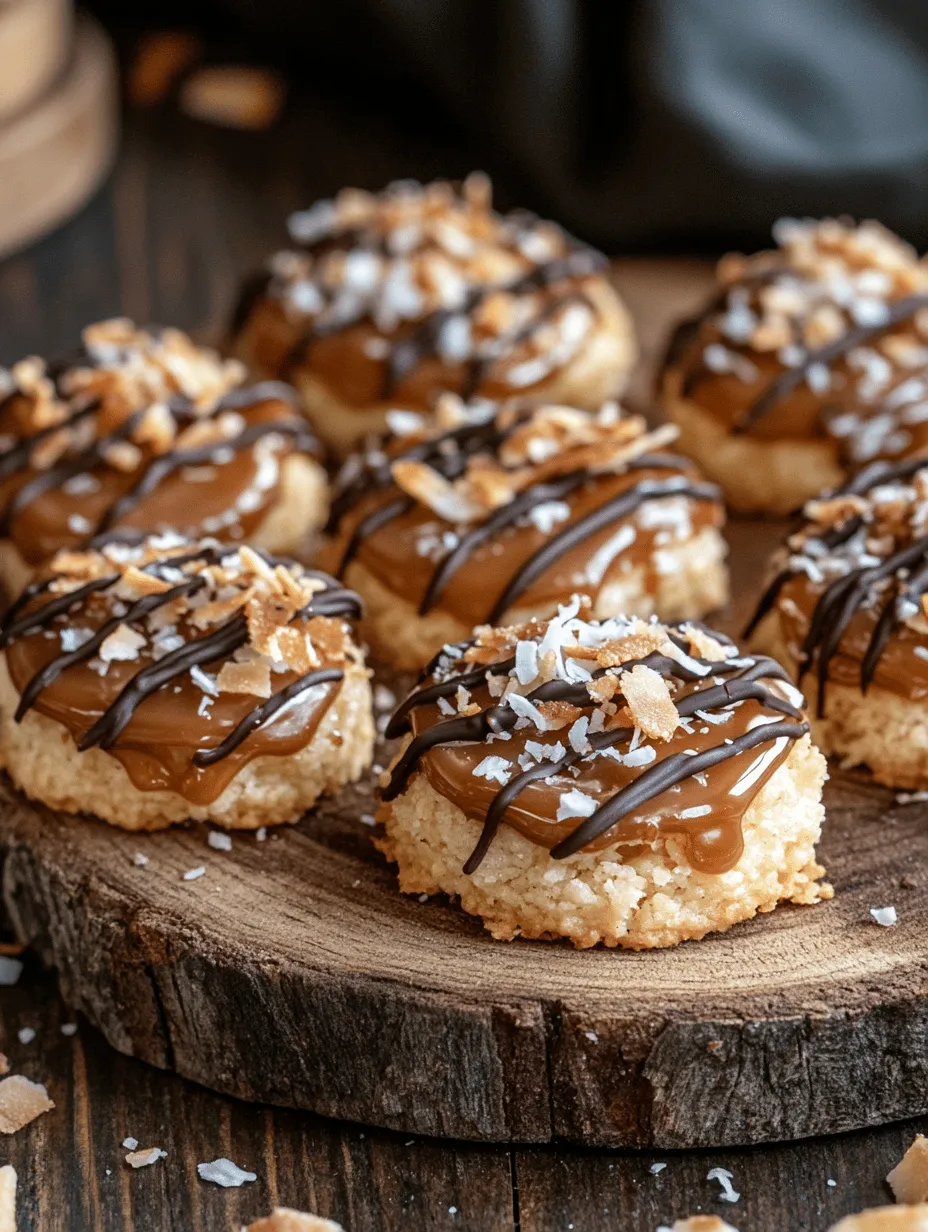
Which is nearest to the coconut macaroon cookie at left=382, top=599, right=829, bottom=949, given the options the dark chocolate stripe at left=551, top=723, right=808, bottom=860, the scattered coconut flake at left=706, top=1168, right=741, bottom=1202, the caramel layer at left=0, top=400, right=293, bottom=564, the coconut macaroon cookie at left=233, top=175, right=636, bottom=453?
the dark chocolate stripe at left=551, top=723, right=808, bottom=860

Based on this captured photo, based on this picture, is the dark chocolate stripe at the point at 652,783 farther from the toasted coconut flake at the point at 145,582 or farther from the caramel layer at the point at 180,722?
the toasted coconut flake at the point at 145,582

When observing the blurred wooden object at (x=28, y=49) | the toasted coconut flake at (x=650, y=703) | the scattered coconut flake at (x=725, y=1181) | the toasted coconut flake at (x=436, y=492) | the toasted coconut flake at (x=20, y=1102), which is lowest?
the scattered coconut flake at (x=725, y=1181)

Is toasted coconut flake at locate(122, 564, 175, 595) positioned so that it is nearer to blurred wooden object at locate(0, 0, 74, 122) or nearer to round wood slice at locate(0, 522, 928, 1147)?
round wood slice at locate(0, 522, 928, 1147)

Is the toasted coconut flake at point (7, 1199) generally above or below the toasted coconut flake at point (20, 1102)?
above

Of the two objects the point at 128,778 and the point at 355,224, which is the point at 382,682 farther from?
the point at 355,224

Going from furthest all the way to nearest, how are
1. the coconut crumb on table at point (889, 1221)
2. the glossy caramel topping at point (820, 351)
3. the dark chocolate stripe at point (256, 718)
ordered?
the glossy caramel topping at point (820, 351) < the dark chocolate stripe at point (256, 718) < the coconut crumb on table at point (889, 1221)

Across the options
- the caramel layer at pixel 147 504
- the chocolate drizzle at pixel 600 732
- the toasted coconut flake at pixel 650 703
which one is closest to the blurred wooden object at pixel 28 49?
the caramel layer at pixel 147 504

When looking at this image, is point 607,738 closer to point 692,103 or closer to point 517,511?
point 517,511
